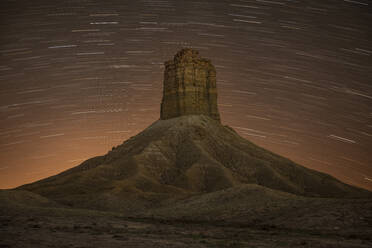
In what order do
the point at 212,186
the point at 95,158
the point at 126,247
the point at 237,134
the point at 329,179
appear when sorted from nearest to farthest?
the point at 126,247 → the point at 212,186 → the point at 329,179 → the point at 95,158 → the point at 237,134

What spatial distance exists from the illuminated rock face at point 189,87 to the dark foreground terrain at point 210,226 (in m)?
77.9

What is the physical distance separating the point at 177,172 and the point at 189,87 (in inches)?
1686

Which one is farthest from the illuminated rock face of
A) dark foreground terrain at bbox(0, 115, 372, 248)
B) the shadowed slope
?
dark foreground terrain at bbox(0, 115, 372, 248)

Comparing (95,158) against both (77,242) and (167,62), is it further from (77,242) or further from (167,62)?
(77,242)

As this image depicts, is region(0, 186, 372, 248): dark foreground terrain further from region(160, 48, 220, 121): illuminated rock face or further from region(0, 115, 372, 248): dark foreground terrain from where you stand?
region(160, 48, 220, 121): illuminated rock face

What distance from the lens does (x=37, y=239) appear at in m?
21.3

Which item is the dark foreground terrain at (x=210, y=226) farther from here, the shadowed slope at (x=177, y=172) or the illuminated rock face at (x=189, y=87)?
the illuminated rock face at (x=189, y=87)

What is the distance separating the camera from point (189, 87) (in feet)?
430

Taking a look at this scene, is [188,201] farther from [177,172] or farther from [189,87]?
[189,87]

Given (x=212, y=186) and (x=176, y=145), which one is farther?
(x=176, y=145)

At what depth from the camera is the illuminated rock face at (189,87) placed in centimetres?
13050

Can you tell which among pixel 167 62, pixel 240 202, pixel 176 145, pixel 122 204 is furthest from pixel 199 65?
pixel 240 202

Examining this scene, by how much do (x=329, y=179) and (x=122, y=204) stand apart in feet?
217

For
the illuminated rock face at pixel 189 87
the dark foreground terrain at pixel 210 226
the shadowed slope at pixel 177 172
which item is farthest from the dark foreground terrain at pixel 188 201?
the illuminated rock face at pixel 189 87
